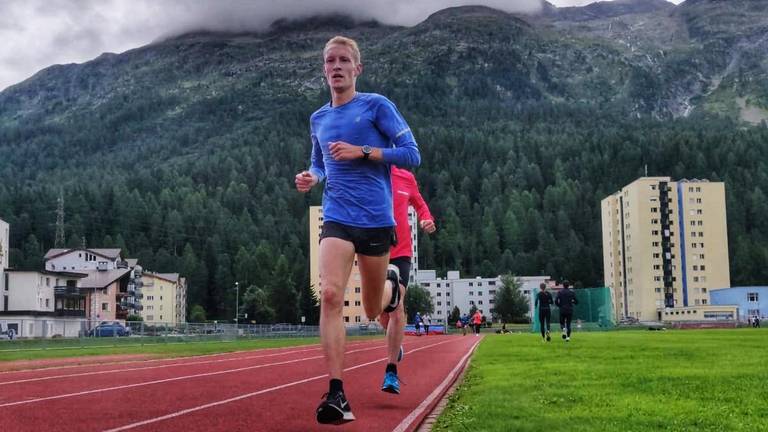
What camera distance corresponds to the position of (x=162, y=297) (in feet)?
457

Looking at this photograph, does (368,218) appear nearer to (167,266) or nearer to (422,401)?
(422,401)

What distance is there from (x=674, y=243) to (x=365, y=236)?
142m

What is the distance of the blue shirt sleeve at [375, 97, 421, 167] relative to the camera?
22.8 ft

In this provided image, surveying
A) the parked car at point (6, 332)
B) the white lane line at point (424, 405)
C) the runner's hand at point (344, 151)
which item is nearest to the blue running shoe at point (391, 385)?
the white lane line at point (424, 405)

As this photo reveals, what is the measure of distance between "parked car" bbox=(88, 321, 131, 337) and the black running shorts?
36.0 meters

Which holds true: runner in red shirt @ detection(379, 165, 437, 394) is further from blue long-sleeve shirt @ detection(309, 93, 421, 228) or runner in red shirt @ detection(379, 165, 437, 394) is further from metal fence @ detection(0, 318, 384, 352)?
metal fence @ detection(0, 318, 384, 352)

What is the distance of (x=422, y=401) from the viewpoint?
8.72 metres

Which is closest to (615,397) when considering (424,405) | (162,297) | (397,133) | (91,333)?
(424,405)

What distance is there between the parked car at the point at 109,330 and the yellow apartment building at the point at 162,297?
9471cm

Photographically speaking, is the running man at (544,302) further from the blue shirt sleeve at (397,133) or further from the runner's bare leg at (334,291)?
the runner's bare leg at (334,291)

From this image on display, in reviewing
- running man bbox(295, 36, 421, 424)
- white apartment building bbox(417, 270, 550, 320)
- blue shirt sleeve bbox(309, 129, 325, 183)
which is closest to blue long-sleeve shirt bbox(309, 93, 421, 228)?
running man bbox(295, 36, 421, 424)

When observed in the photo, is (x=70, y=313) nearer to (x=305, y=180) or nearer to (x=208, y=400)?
(x=208, y=400)

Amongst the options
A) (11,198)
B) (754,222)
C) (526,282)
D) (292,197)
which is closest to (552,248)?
(526,282)

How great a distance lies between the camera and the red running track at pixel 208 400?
701 cm
